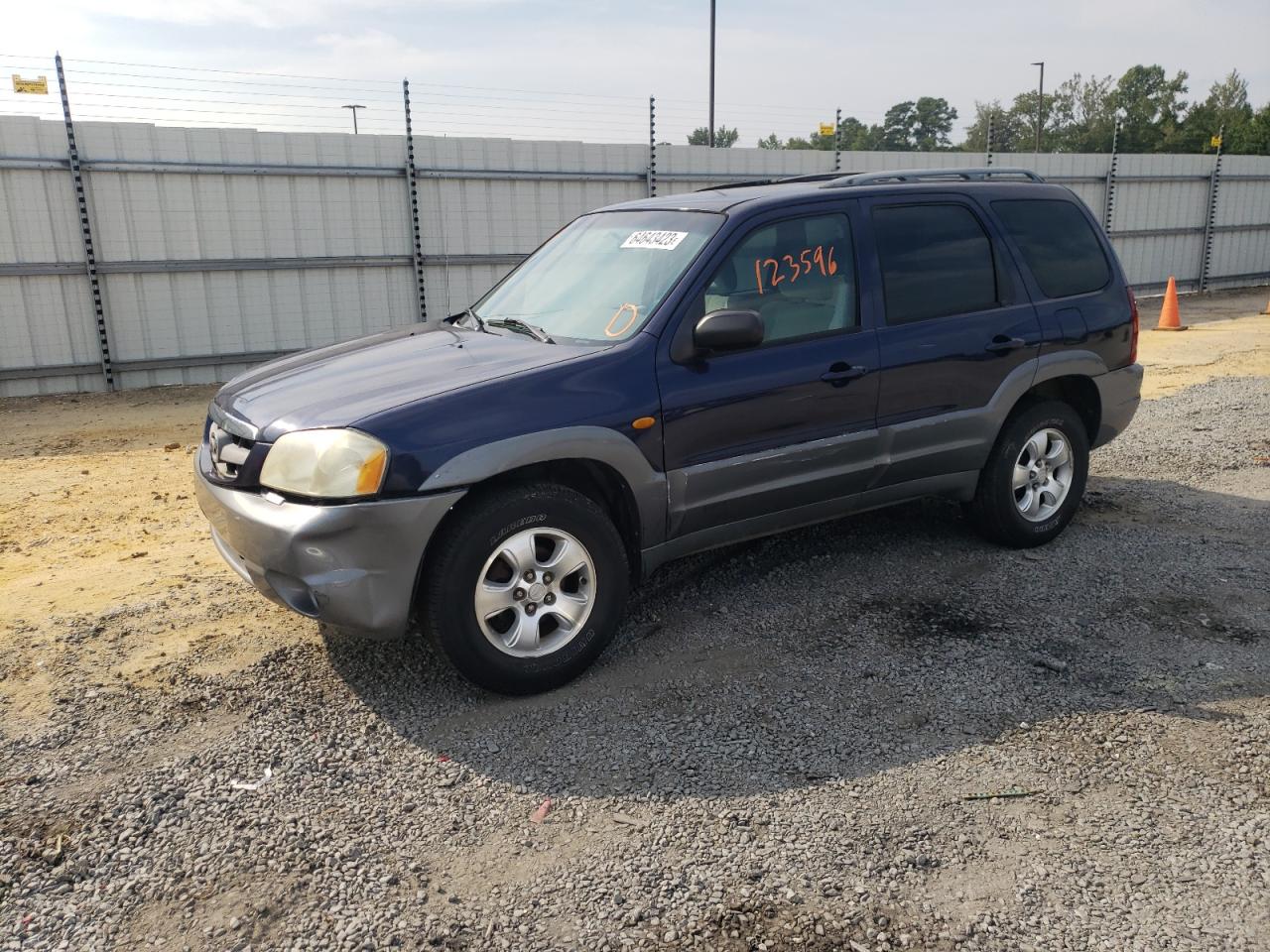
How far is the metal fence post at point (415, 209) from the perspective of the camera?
11820mm

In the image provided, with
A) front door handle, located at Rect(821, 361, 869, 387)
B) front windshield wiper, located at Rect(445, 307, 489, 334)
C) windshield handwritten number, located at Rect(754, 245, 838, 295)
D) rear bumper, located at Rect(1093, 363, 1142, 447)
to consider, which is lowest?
rear bumper, located at Rect(1093, 363, 1142, 447)

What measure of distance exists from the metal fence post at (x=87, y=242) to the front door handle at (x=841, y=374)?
894cm

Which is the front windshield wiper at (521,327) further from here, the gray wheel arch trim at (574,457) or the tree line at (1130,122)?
the tree line at (1130,122)

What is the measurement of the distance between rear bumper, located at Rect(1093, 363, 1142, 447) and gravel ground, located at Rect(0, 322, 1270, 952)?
949 millimetres

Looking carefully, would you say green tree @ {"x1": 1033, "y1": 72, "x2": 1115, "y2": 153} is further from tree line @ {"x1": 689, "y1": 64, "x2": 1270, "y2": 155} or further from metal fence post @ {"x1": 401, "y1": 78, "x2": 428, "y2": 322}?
metal fence post @ {"x1": 401, "y1": 78, "x2": 428, "y2": 322}

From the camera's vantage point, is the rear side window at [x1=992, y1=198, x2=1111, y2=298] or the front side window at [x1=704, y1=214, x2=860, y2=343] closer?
the front side window at [x1=704, y1=214, x2=860, y2=343]

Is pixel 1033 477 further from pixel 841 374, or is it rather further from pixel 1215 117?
pixel 1215 117

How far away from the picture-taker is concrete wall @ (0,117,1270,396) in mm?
10297

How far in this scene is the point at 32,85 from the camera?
9.88 m

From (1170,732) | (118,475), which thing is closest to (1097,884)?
(1170,732)

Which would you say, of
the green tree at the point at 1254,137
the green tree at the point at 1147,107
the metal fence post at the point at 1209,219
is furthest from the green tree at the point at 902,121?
the metal fence post at the point at 1209,219

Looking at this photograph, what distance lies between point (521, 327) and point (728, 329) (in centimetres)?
104

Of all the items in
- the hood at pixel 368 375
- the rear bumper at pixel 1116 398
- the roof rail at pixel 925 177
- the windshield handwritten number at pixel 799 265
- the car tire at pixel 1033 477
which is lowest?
the car tire at pixel 1033 477

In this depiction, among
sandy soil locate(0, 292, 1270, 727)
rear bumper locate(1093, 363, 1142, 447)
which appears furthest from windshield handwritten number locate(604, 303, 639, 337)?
rear bumper locate(1093, 363, 1142, 447)
